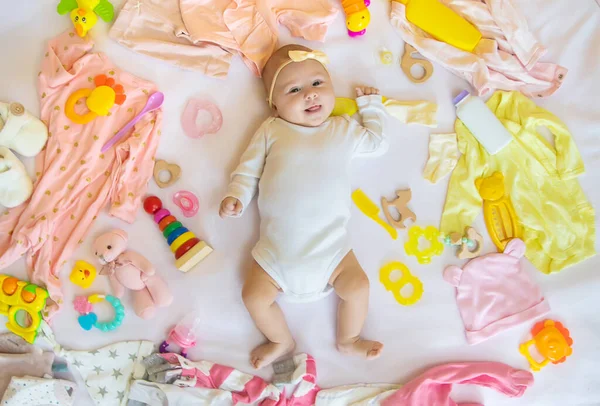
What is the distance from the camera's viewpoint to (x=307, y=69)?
161 cm

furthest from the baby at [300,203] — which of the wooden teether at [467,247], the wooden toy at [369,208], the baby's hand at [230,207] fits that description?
the wooden teether at [467,247]

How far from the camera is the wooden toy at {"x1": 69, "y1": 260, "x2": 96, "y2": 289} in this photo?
5.16ft

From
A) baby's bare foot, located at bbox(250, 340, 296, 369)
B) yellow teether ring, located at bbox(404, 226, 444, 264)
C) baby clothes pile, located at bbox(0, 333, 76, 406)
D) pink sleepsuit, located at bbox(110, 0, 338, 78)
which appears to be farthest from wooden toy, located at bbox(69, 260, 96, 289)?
yellow teether ring, located at bbox(404, 226, 444, 264)

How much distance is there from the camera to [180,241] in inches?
63.4

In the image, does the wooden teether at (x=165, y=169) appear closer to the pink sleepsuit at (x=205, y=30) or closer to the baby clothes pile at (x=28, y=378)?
the pink sleepsuit at (x=205, y=30)

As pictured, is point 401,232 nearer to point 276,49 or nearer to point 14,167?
point 276,49

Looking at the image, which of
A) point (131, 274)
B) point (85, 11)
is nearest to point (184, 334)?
point (131, 274)

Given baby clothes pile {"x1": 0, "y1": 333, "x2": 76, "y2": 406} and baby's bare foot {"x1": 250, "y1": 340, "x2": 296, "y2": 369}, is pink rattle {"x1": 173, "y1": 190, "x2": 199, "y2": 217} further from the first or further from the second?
baby clothes pile {"x1": 0, "y1": 333, "x2": 76, "y2": 406}

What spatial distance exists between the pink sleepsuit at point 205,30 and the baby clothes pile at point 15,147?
0.38 metres

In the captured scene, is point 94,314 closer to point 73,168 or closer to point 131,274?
point 131,274

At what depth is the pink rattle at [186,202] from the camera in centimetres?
167

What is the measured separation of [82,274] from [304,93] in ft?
2.76

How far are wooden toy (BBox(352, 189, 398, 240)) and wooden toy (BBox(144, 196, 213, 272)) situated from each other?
1.60 ft

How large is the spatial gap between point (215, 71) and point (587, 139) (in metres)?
1.23
